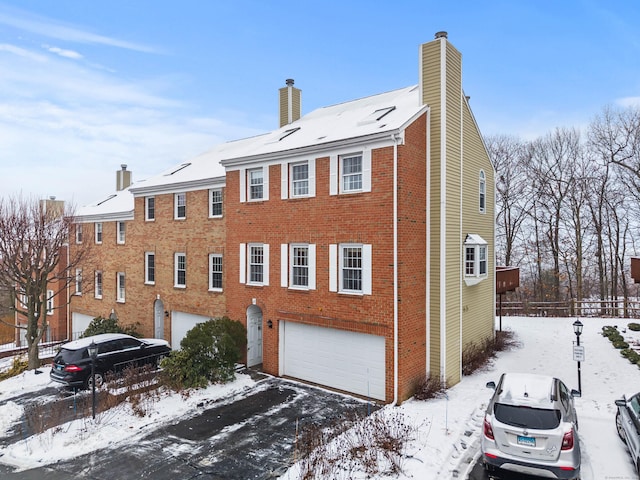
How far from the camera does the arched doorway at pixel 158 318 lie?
72.5 ft

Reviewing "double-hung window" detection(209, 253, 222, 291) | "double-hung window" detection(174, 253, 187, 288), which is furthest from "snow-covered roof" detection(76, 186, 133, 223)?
"double-hung window" detection(209, 253, 222, 291)

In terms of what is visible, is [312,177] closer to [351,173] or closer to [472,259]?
[351,173]

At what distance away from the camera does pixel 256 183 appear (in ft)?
55.0

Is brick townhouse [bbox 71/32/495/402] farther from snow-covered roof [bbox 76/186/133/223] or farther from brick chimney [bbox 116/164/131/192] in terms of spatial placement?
brick chimney [bbox 116/164/131/192]

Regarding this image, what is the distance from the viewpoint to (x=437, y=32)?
14.4 metres

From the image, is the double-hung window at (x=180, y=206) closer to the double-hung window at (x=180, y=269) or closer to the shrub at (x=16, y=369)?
the double-hung window at (x=180, y=269)

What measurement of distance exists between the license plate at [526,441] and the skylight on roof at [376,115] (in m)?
10.9

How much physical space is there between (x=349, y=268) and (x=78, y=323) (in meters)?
22.4

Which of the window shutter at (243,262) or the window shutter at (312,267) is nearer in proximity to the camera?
the window shutter at (312,267)

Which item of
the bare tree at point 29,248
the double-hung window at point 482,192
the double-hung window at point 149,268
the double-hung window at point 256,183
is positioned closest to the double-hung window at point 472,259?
the double-hung window at point 482,192

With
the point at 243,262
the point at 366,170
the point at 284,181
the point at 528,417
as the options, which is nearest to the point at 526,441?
the point at 528,417

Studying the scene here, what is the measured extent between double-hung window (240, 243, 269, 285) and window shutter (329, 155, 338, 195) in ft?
12.9

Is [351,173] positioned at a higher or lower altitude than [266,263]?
higher

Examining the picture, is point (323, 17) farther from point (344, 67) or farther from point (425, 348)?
point (425, 348)
